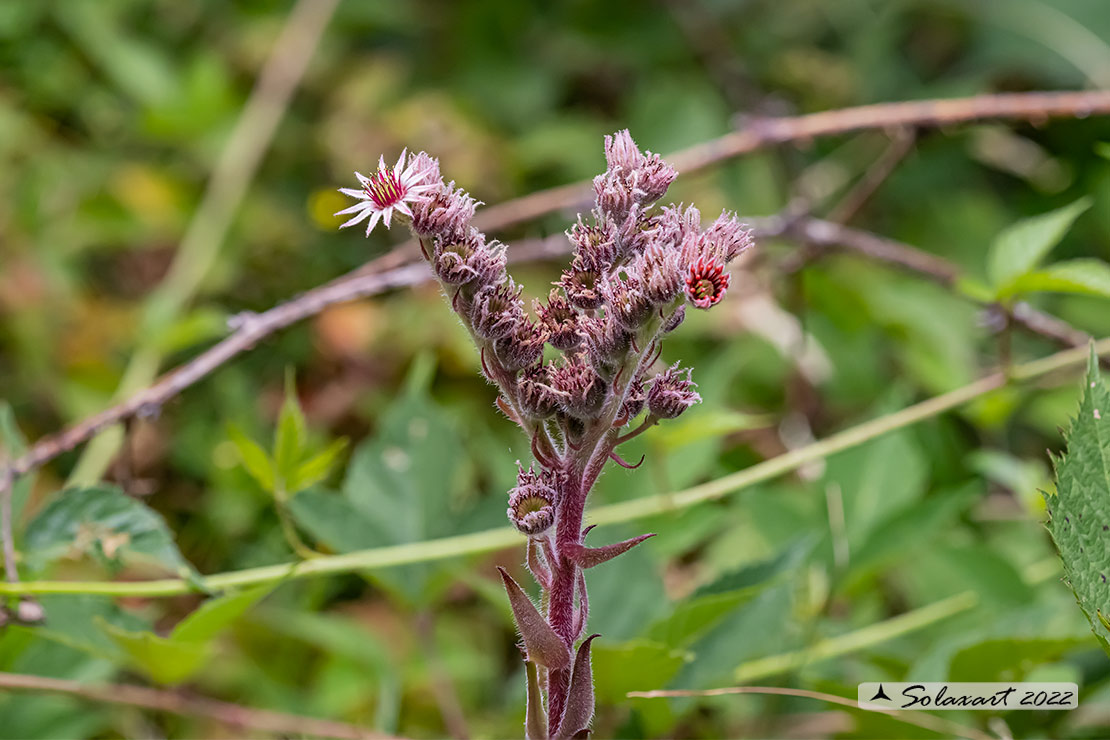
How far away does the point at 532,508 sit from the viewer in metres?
0.63

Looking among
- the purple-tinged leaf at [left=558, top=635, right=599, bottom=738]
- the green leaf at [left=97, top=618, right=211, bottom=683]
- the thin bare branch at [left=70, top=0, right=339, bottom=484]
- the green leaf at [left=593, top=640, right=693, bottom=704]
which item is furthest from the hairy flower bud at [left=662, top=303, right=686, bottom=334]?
the thin bare branch at [left=70, top=0, right=339, bottom=484]

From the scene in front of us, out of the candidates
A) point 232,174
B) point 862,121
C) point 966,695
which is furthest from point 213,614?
point 232,174

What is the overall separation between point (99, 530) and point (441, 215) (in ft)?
1.93

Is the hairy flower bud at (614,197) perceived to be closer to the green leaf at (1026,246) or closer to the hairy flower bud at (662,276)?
the hairy flower bud at (662,276)

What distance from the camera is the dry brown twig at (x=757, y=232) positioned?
1.13m

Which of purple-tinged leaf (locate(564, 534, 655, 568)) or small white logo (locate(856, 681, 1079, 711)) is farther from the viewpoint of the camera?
small white logo (locate(856, 681, 1079, 711))

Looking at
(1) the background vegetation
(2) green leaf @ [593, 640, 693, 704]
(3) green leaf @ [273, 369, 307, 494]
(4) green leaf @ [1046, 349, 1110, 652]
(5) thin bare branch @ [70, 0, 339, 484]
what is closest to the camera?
(4) green leaf @ [1046, 349, 1110, 652]

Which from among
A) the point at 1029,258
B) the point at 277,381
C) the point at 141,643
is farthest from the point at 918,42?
the point at 141,643

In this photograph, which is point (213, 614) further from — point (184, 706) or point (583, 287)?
point (583, 287)

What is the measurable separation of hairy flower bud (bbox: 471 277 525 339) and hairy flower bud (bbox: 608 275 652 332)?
0.08m

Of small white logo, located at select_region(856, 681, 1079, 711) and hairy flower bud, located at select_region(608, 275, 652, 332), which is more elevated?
hairy flower bud, located at select_region(608, 275, 652, 332)

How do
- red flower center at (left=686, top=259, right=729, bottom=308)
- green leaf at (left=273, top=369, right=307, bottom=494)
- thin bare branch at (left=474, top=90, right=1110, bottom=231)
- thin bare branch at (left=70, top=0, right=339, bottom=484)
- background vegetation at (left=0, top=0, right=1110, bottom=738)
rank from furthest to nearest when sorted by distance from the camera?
thin bare branch at (left=70, top=0, right=339, bottom=484) < thin bare branch at (left=474, top=90, right=1110, bottom=231) < background vegetation at (left=0, top=0, right=1110, bottom=738) < green leaf at (left=273, top=369, right=307, bottom=494) < red flower center at (left=686, top=259, right=729, bottom=308)

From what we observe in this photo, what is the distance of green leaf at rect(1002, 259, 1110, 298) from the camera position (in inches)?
35.9

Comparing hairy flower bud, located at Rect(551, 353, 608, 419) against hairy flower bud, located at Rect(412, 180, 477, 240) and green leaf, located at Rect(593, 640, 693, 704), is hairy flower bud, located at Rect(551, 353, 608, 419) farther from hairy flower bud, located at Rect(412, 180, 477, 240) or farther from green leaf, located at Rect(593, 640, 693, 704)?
green leaf, located at Rect(593, 640, 693, 704)
